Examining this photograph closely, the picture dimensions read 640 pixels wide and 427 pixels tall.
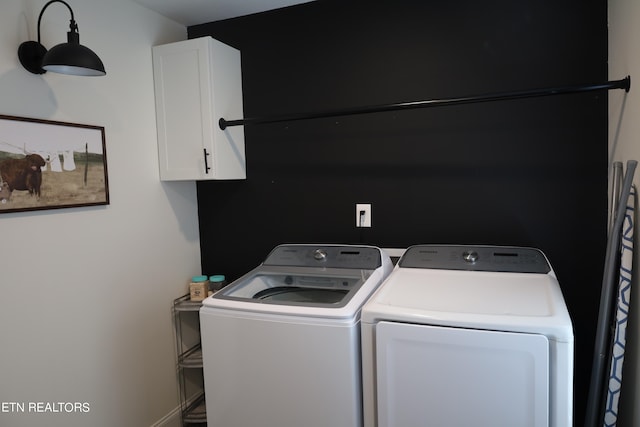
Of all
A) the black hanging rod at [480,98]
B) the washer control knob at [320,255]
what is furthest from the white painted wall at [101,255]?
the washer control knob at [320,255]

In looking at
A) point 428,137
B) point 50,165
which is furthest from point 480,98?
point 50,165

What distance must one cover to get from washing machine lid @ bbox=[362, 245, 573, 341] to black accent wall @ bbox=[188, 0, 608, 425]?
8.3 inches

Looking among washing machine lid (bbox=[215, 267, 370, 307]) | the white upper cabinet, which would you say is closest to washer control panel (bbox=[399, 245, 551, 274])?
washing machine lid (bbox=[215, 267, 370, 307])

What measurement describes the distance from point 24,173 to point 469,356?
182 centimetres

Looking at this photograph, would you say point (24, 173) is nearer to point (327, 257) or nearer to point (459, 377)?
point (327, 257)

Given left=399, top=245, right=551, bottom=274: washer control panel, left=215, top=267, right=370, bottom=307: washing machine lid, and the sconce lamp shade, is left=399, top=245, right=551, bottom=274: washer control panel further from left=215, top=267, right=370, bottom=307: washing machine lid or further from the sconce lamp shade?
the sconce lamp shade

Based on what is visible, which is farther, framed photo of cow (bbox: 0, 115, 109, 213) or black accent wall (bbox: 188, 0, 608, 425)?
black accent wall (bbox: 188, 0, 608, 425)

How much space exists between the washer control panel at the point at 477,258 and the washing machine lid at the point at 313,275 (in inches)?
6.8

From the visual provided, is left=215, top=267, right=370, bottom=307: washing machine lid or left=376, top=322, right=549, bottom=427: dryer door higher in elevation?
left=215, top=267, right=370, bottom=307: washing machine lid

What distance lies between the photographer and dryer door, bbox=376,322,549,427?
130cm

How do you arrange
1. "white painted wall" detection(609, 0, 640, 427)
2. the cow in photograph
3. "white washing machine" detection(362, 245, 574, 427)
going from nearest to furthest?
"white washing machine" detection(362, 245, 574, 427)
"white painted wall" detection(609, 0, 640, 427)
the cow in photograph

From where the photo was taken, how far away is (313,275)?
6.68 ft

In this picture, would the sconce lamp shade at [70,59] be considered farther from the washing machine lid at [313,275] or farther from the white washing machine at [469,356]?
the white washing machine at [469,356]

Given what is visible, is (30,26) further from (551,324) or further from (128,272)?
(551,324)
